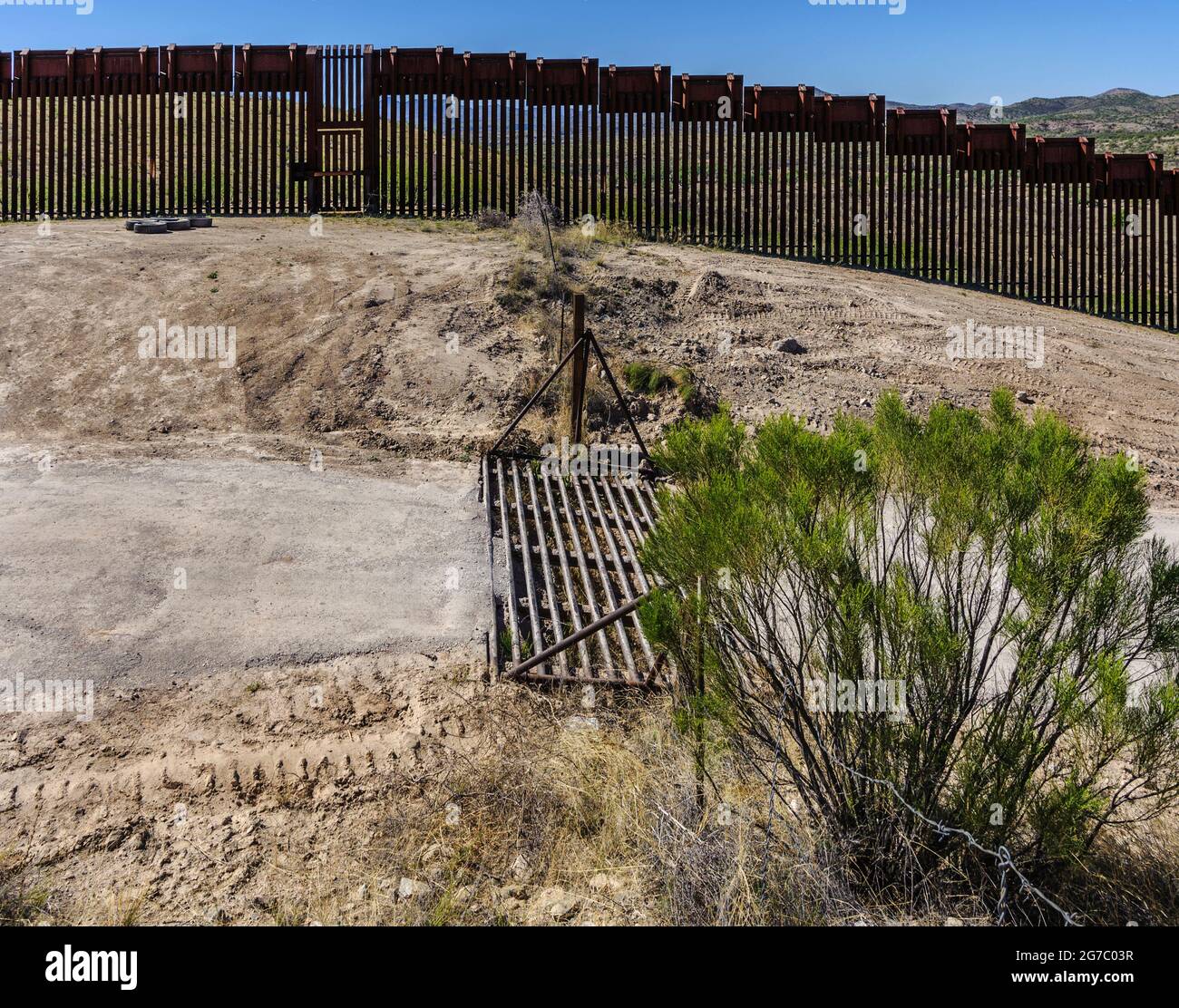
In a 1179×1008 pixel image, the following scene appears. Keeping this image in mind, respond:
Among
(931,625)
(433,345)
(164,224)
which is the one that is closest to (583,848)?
(931,625)

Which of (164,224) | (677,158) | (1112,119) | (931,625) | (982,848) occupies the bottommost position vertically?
(982,848)

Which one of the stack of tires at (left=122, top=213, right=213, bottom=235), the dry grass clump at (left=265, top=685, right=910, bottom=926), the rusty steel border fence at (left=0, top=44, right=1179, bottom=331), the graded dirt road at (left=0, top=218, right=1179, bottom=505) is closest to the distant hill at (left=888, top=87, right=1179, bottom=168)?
the rusty steel border fence at (left=0, top=44, right=1179, bottom=331)

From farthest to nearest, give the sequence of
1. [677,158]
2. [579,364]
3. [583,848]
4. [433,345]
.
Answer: [677,158]
[433,345]
[579,364]
[583,848]

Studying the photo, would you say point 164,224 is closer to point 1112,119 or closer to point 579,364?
point 579,364

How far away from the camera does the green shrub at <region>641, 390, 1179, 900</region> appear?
3359mm

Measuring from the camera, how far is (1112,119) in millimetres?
45812

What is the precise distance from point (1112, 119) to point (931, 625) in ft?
169

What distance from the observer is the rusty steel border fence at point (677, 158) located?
15.3 m

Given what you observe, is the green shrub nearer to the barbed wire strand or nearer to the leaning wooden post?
the barbed wire strand

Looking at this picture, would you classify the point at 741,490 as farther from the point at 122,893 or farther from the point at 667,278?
the point at 667,278

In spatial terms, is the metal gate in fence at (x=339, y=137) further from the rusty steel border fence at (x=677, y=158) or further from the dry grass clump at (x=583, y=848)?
the dry grass clump at (x=583, y=848)

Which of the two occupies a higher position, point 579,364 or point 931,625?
point 579,364

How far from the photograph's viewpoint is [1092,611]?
3416 mm
